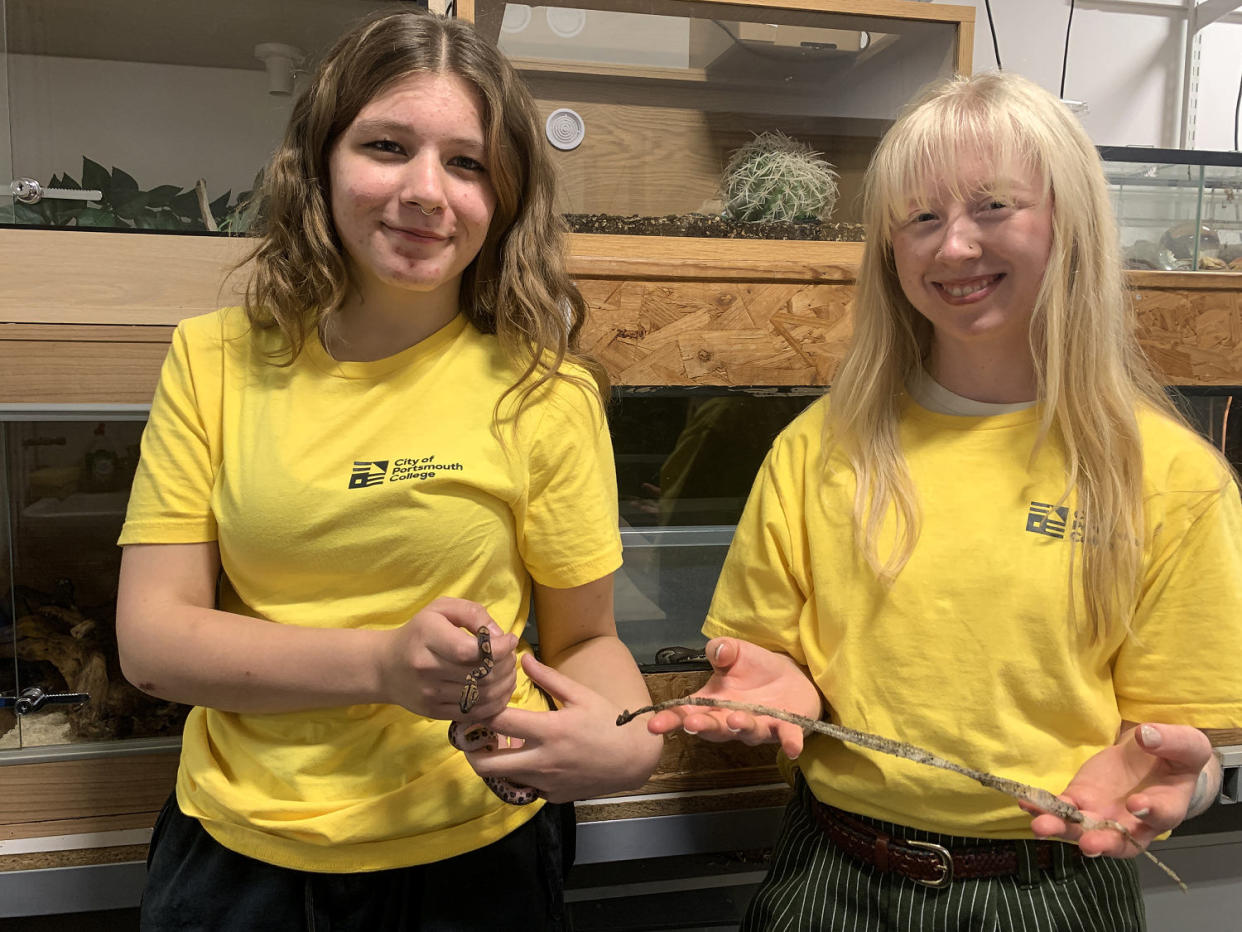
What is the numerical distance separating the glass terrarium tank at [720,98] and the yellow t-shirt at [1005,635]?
806mm

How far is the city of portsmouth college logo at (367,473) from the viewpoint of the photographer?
0.98 metres

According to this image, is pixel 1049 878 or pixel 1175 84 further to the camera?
pixel 1175 84

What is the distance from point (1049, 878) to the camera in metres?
1.00

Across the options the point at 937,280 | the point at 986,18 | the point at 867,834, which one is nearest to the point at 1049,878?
the point at 867,834

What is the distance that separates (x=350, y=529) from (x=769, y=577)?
463 mm

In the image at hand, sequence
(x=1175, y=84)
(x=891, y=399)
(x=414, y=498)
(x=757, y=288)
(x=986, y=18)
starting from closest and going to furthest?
1. (x=414, y=498)
2. (x=891, y=399)
3. (x=757, y=288)
4. (x=986, y=18)
5. (x=1175, y=84)

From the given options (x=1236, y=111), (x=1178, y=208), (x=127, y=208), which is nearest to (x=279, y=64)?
(x=127, y=208)

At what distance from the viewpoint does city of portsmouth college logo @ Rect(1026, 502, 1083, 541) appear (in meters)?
0.99

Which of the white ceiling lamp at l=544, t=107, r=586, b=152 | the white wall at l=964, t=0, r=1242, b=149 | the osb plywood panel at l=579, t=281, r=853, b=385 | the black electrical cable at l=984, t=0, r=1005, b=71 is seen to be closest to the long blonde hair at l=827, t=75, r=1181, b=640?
the osb plywood panel at l=579, t=281, r=853, b=385

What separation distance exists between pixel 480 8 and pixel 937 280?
109cm

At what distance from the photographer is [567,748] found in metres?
0.91

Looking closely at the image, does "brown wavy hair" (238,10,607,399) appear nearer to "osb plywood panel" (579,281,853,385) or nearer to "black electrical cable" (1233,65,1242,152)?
"osb plywood panel" (579,281,853,385)

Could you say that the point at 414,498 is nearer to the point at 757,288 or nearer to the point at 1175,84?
the point at 757,288

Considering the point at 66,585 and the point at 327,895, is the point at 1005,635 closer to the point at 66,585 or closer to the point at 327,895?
the point at 327,895
